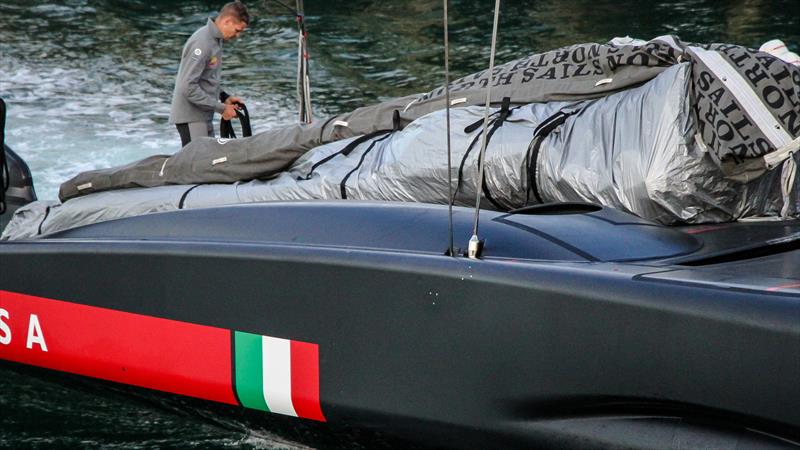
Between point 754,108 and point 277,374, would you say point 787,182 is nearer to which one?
point 754,108

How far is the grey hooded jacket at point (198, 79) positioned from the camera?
18.2ft

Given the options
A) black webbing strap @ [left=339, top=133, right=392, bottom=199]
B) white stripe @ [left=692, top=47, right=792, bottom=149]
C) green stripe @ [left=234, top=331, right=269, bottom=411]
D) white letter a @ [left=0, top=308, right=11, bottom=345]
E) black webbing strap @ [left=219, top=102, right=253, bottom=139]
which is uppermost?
white stripe @ [left=692, top=47, right=792, bottom=149]

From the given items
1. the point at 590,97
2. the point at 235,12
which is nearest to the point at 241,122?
the point at 235,12

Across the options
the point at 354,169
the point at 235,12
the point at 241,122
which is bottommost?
the point at 241,122

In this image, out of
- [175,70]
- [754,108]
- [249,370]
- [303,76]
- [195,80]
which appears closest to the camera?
[249,370]

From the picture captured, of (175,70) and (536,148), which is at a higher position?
(536,148)

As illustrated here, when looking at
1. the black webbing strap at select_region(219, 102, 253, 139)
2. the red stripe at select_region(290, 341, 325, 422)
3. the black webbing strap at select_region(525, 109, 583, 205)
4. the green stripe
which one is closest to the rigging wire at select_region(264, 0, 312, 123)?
the black webbing strap at select_region(219, 102, 253, 139)

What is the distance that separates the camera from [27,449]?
334cm

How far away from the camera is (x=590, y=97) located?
3361 millimetres

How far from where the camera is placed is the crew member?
5.54m

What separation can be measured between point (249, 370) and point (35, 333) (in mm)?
855

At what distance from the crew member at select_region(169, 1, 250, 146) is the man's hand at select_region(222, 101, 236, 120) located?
8.8 inches

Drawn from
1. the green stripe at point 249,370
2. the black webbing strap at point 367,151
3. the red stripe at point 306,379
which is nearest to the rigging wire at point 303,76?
A: the black webbing strap at point 367,151

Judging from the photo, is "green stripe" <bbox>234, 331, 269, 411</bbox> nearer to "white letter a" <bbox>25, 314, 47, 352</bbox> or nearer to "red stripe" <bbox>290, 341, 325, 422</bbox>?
"red stripe" <bbox>290, 341, 325, 422</bbox>
